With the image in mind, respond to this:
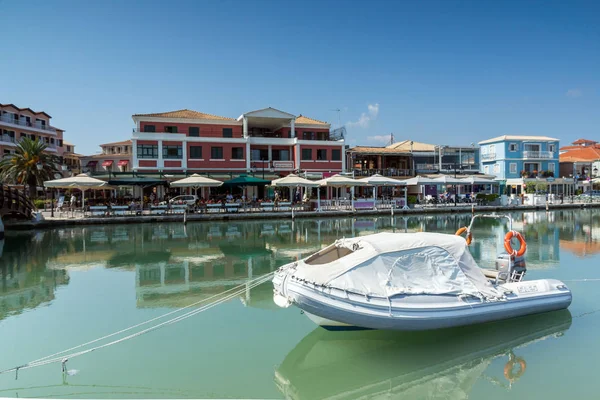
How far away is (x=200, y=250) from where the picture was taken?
22.2 metres

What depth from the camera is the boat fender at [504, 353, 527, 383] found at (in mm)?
8156

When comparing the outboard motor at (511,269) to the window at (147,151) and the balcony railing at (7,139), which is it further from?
the balcony railing at (7,139)

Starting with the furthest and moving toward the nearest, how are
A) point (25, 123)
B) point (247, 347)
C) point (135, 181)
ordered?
point (25, 123), point (135, 181), point (247, 347)

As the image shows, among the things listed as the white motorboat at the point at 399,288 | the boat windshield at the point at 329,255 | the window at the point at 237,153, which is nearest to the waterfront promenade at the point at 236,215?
the window at the point at 237,153

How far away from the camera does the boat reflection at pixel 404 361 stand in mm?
7789

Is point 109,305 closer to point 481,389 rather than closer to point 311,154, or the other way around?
point 481,389

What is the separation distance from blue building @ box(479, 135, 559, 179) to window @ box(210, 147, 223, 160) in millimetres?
40055

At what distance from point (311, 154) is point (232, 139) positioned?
8553mm

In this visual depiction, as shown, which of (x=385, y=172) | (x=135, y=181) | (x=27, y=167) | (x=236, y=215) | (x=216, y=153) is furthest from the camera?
(x=385, y=172)

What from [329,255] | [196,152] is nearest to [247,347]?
[329,255]

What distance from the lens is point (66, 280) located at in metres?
15.9

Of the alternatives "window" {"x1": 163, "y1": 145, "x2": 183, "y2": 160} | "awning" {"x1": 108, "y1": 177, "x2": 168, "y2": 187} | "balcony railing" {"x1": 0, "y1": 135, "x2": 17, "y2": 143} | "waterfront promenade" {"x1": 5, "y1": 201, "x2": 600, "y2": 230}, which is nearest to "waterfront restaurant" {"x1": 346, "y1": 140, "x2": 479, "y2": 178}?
"waterfront promenade" {"x1": 5, "y1": 201, "x2": 600, "y2": 230}

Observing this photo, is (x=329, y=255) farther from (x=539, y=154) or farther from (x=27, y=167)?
(x=539, y=154)

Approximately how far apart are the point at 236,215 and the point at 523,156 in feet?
150
